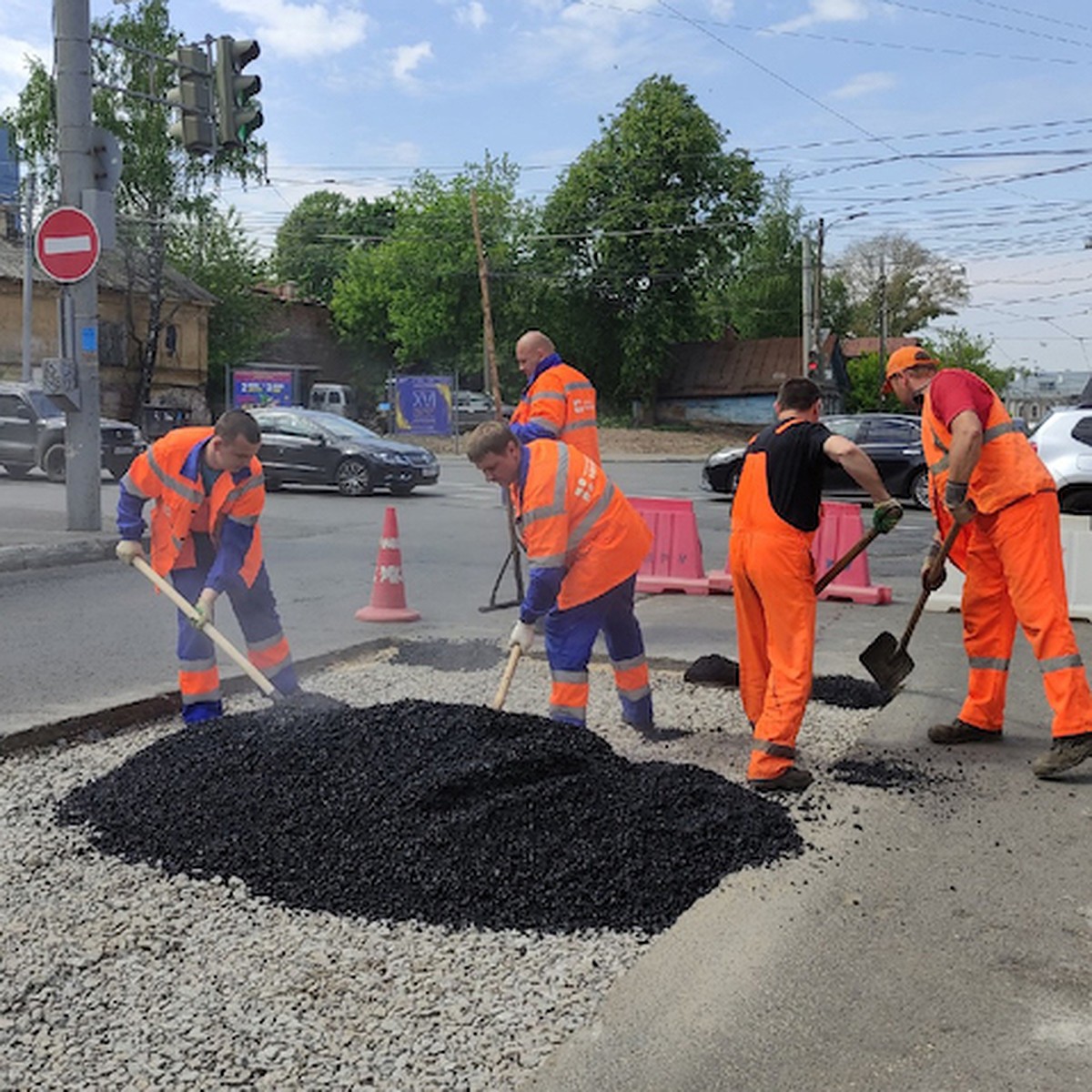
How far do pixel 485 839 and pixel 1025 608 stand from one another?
96.7 inches

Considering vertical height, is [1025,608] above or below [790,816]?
above

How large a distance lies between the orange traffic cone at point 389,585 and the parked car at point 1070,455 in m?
6.74

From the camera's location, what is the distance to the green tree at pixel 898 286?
7844 cm

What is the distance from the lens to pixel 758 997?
3.14 m

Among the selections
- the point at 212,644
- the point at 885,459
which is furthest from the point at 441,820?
the point at 885,459

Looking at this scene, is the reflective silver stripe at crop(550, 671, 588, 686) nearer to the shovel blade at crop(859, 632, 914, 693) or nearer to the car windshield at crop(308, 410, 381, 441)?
the shovel blade at crop(859, 632, 914, 693)

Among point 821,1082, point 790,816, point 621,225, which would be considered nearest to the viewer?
point 821,1082

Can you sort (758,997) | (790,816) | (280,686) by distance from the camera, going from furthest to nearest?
(280,686)
(790,816)
(758,997)

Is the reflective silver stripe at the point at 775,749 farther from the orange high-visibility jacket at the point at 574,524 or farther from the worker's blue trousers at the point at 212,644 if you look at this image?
the worker's blue trousers at the point at 212,644

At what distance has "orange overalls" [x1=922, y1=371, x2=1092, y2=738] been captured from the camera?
502 cm

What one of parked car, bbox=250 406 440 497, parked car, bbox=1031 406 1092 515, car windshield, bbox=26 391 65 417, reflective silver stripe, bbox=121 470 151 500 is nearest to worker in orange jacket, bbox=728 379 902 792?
reflective silver stripe, bbox=121 470 151 500

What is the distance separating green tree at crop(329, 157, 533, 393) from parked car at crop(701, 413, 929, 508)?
32940 millimetres

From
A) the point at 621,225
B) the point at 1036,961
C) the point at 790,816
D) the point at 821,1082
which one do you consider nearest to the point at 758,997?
the point at 821,1082

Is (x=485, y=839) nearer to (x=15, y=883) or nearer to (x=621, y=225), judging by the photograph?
(x=15, y=883)
